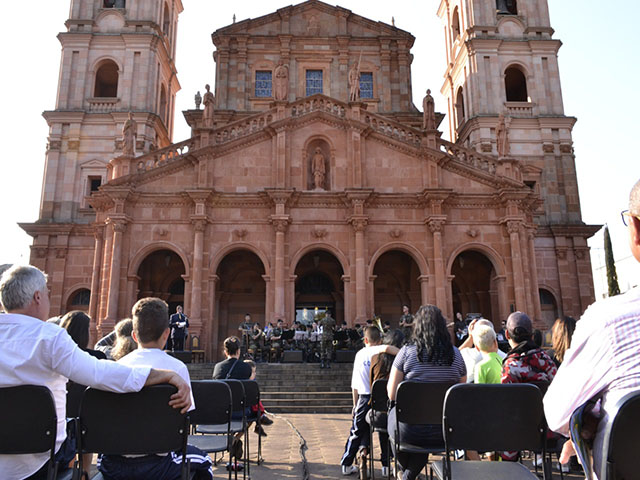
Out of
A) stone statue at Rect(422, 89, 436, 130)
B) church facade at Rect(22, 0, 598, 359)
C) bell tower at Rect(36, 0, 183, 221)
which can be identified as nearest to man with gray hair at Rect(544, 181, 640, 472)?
church facade at Rect(22, 0, 598, 359)

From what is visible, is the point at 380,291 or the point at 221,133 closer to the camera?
the point at 221,133

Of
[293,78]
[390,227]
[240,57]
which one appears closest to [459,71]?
[293,78]

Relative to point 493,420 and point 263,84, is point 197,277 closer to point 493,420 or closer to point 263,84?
point 263,84

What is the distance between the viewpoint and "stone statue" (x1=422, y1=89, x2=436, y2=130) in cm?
2344

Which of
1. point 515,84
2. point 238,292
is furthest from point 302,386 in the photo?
point 515,84

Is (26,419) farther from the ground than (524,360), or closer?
closer

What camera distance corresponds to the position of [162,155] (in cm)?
2328

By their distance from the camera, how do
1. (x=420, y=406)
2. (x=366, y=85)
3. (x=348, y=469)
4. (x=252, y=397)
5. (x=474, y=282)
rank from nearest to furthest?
(x=420, y=406) → (x=348, y=469) → (x=252, y=397) → (x=474, y=282) → (x=366, y=85)

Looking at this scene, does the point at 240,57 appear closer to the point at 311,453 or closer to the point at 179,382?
the point at 311,453

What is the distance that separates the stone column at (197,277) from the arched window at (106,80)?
14.1 meters

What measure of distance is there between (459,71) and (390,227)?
16.3 meters

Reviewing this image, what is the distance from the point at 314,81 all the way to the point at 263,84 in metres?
3.22

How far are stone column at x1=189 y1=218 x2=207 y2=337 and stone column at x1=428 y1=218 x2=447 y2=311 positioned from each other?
9924mm

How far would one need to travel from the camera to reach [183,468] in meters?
3.44
